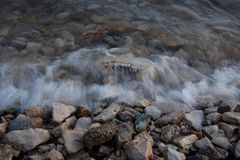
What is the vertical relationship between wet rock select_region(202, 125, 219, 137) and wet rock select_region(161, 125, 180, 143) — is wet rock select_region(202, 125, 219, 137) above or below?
above

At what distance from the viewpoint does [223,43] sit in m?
5.09

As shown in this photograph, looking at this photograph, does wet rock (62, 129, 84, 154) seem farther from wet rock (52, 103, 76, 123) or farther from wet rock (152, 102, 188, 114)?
wet rock (152, 102, 188, 114)

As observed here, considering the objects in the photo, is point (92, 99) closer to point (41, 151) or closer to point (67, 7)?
point (41, 151)

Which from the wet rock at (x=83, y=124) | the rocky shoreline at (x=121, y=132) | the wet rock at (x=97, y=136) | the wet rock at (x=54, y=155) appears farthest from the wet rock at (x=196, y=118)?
the wet rock at (x=54, y=155)

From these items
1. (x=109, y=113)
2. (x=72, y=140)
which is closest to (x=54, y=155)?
(x=72, y=140)

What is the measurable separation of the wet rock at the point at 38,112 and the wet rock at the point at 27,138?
0.29 metres

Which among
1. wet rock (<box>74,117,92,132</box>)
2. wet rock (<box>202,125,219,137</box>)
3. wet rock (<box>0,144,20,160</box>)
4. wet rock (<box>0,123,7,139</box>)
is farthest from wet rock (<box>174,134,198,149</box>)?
wet rock (<box>0,123,7,139</box>)

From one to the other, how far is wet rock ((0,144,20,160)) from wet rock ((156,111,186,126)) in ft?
4.19

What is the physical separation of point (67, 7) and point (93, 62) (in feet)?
5.47

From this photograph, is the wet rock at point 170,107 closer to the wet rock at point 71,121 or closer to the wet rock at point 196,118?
the wet rock at point 196,118

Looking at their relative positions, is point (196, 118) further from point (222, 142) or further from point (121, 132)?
point (121, 132)

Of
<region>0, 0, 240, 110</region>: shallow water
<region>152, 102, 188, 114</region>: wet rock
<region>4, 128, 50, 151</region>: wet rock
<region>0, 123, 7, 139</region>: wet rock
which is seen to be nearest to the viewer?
<region>4, 128, 50, 151</region>: wet rock

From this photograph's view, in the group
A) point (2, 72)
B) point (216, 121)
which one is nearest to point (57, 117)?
point (2, 72)

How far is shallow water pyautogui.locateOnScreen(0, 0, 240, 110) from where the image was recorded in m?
4.09
